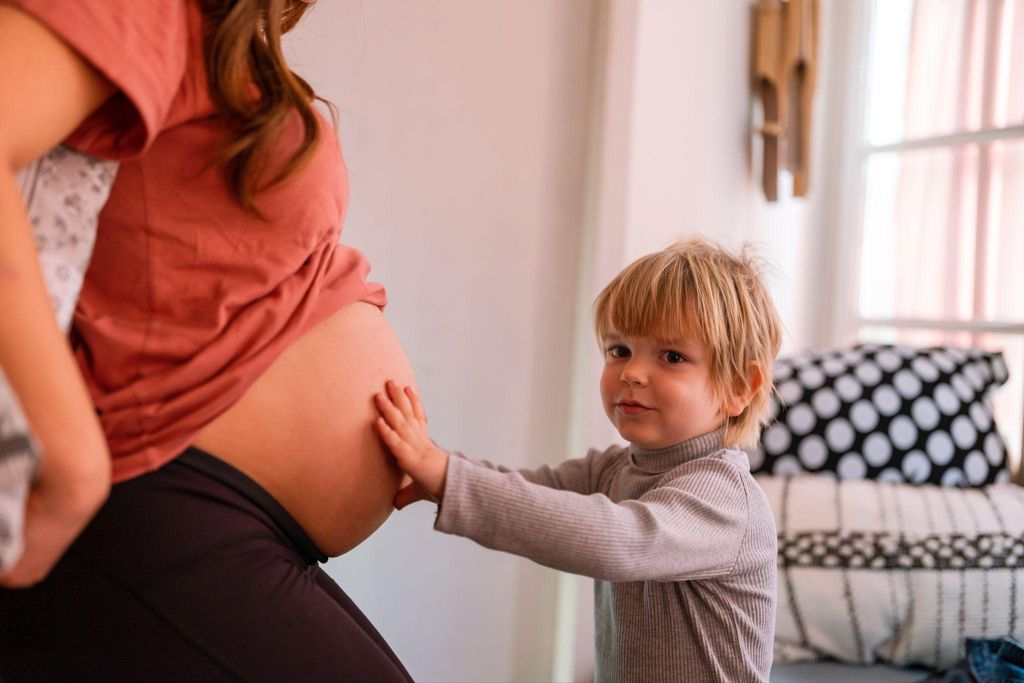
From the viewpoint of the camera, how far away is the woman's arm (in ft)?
1.94

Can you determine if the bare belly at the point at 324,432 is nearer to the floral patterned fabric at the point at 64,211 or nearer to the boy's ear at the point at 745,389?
the floral patterned fabric at the point at 64,211

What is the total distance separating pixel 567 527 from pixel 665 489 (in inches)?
6.4

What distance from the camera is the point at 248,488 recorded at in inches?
32.4

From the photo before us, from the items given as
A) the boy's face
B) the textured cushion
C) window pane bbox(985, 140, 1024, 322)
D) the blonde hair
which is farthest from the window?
the boy's face

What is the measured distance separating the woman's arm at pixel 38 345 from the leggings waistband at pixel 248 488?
161mm

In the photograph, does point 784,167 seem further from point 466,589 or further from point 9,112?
point 9,112

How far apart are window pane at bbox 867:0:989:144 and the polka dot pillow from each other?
69cm

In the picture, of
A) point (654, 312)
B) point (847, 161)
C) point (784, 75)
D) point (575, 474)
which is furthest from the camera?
point (847, 161)

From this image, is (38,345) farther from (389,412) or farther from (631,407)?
(631,407)

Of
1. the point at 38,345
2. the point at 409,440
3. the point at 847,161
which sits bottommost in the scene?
the point at 409,440

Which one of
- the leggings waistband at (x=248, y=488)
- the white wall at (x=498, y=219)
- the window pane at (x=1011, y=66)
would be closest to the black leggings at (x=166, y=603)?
the leggings waistband at (x=248, y=488)

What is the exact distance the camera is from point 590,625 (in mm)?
1803

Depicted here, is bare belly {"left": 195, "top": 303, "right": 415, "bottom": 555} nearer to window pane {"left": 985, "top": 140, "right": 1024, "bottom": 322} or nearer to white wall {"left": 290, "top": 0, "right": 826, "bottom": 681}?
white wall {"left": 290, "top": 0, "right": 826, "bottom": 681}

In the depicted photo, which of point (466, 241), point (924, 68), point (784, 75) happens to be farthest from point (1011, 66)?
point (466, 241)
